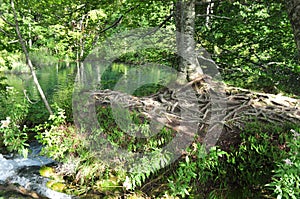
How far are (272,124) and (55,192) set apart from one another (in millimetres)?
2987

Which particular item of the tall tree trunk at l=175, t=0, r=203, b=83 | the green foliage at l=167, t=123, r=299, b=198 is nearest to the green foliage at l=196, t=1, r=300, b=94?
the tall tree trunk at l=175, t=0, r=203, b=83

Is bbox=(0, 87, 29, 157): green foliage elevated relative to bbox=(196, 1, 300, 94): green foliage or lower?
lower

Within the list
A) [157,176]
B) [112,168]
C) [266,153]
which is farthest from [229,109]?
[112,168]

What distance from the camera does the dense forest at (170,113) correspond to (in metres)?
2.75

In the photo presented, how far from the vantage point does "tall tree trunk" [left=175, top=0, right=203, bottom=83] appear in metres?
4.61

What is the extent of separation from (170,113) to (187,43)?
1607mm

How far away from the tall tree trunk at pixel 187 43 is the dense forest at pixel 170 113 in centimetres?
2

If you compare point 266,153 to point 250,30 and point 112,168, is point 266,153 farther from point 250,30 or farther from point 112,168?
point 250,30

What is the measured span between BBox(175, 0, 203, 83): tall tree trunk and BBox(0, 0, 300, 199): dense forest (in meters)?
0.02

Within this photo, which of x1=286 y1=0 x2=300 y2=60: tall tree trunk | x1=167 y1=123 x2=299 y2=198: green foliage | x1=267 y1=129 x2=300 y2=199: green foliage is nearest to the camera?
x1=286 y1=0 x2=300 y2=60: tall tree trunk

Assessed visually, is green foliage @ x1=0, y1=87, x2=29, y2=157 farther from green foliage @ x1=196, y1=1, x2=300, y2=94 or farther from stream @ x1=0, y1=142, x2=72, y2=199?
green foliage @ x1=196, y1=1, x2=300, y2=94

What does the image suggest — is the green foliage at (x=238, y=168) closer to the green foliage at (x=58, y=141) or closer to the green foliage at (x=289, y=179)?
the green foliage at (x=289, y=179)

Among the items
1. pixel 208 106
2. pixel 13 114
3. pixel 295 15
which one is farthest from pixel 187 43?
pixel 13 114

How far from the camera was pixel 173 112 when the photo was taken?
384 centimetres
